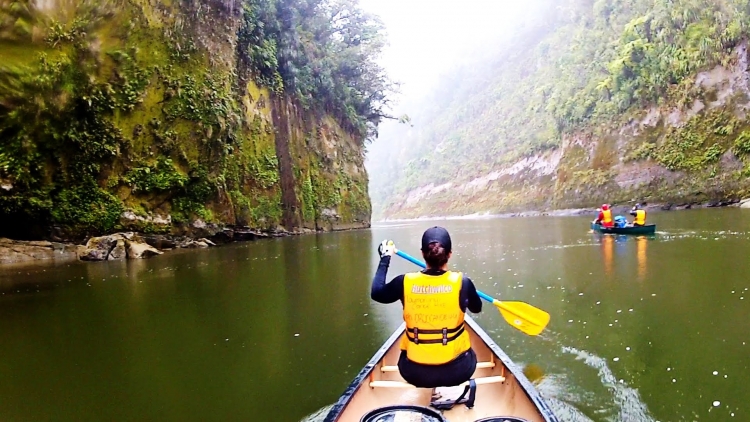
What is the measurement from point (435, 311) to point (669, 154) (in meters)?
32.8

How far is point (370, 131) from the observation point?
38.4m

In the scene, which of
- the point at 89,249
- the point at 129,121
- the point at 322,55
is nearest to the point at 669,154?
the point at 322,55

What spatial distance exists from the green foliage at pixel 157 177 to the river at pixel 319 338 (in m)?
6.17

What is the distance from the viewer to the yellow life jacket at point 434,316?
10.5ft

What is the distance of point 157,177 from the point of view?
18.4 metres

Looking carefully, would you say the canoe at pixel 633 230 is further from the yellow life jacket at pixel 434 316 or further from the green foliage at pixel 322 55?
the green foliage at pixel 322 55

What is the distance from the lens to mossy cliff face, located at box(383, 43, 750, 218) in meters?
27.3

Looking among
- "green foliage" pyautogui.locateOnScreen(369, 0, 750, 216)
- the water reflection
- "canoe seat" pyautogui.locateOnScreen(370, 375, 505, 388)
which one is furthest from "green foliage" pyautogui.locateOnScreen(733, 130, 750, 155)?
"canoe seat" pyautogui.locateOnScreen(370, 375, 505, 388)

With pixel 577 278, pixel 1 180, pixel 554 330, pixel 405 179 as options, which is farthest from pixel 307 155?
pixel 405 179

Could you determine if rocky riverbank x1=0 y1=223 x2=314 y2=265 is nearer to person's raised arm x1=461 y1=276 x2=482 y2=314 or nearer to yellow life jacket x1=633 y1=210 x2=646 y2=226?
yellow life jacket x1=633 y1=210 x2=646 y2=226

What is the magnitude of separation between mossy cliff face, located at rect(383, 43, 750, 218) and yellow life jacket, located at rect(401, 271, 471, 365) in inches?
1147

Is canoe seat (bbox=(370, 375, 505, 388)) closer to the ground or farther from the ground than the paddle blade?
closer to the ground

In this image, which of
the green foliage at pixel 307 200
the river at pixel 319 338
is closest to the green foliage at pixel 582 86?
the green foliage at pixel 307 200

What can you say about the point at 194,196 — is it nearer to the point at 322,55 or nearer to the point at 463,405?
the point at 322,55
